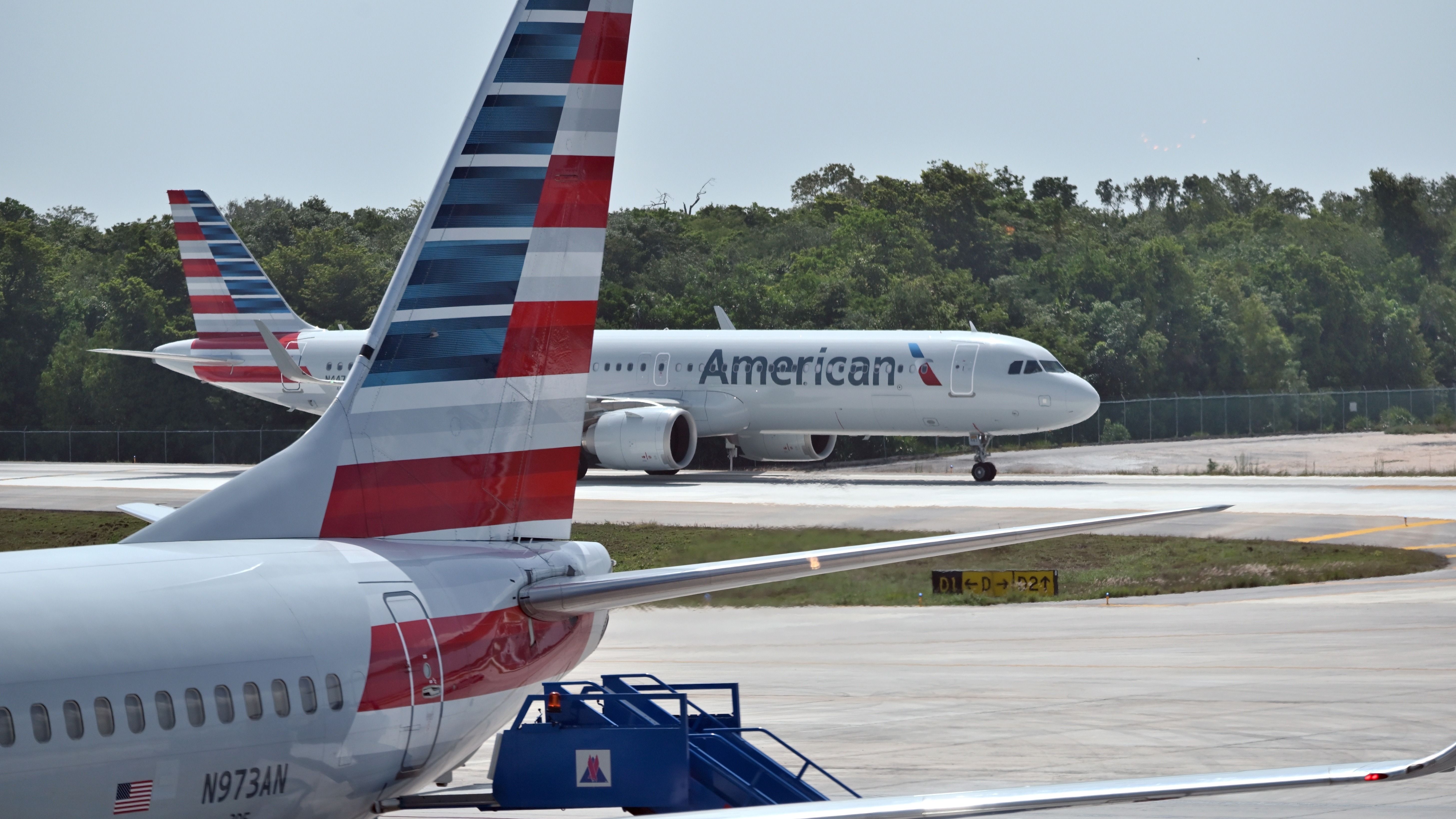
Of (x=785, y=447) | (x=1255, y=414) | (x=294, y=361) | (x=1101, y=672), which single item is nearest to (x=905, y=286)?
(x=1255, y=414)

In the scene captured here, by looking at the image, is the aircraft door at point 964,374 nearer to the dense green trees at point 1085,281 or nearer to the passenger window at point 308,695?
the dense green trees at point 1085,281

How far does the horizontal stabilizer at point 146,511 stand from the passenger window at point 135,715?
3.60m

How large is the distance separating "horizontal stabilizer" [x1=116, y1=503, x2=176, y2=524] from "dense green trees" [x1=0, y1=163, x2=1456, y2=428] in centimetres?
5070

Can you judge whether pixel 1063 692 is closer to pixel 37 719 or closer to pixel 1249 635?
pixel 1249 635

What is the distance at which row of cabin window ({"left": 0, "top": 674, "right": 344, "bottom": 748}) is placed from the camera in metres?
5.79

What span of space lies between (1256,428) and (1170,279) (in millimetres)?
12923

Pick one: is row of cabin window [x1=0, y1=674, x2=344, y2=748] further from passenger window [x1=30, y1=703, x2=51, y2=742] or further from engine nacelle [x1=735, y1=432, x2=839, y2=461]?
engine nacelle [x1=735, y1=432, x2=839, y2=461]

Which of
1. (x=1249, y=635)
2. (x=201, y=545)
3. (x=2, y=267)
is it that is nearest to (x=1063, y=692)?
(x=1249, y=635)

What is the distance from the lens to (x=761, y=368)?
41.8 meters

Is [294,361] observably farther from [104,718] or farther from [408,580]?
[104,718]

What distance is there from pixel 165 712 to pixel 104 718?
11.1 inches

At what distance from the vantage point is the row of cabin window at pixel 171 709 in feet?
19.0

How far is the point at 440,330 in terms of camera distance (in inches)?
343

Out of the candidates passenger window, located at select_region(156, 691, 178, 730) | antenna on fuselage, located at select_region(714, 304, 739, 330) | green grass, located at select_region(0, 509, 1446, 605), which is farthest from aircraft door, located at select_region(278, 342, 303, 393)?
passenger window, located at select_region(156, 691, 178, 730)
